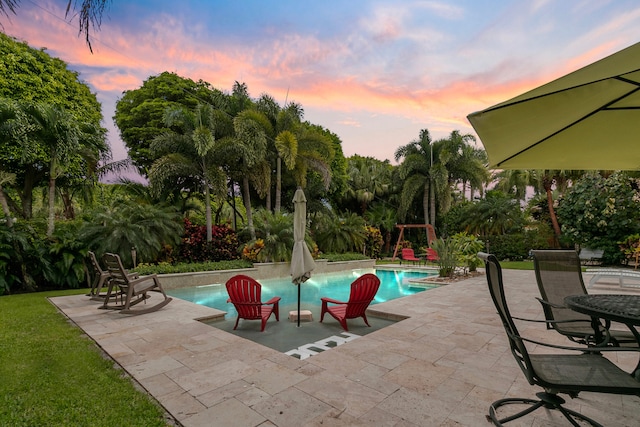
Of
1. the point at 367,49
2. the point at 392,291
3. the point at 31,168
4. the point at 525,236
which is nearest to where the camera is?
the point at 392,291

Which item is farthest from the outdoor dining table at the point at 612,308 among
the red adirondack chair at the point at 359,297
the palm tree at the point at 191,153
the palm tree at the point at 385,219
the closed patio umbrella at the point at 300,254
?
the palm tree at the point at 385,219

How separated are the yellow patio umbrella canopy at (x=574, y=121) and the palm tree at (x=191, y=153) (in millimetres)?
10335

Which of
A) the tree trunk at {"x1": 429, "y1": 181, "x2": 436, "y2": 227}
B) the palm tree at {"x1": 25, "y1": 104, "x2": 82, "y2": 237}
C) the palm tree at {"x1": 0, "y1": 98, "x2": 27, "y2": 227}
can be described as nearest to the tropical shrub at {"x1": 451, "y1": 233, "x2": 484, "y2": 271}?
the tree trunk at {"x1": 429, "y1": 181, "x2": 436, "y2": 227}

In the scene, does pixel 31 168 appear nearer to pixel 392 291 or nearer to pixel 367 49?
pixel 367 49

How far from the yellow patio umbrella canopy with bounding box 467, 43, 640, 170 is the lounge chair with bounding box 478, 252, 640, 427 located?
3.75 ft

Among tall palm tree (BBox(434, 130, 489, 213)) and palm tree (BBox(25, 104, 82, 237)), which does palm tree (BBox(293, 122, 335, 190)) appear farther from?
tall palm tree (BBox(434, 130, 489, 213))

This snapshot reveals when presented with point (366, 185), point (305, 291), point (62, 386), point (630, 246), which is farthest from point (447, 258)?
point (366, 185)

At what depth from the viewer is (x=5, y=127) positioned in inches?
281

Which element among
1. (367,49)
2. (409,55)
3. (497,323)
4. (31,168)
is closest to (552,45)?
(409,55)

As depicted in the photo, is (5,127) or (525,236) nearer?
(5,127)

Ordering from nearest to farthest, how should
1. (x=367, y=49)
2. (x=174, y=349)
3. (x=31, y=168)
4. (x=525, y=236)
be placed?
1. (x=174, y=349)
2. (x=367, y=49)
3. (x=31, y=168)
4. (x=525, y=236)

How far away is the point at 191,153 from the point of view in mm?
12469

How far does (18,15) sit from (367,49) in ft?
32.8

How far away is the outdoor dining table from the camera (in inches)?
73.7
